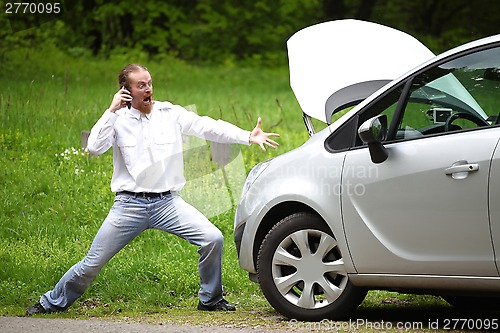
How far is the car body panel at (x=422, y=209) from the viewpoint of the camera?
18.8 ft

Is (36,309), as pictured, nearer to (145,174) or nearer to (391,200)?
(145,174)

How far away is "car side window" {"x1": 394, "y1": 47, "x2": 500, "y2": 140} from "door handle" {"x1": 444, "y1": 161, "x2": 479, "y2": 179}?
30cm

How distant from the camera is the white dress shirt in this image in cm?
700

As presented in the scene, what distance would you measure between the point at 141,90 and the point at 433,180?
2.19 metres

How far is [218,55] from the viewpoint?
82.9 feet

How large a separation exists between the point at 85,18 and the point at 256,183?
18.5 metres

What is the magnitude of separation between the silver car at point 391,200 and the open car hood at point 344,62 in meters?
0.12

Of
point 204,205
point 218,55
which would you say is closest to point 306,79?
point 204,205

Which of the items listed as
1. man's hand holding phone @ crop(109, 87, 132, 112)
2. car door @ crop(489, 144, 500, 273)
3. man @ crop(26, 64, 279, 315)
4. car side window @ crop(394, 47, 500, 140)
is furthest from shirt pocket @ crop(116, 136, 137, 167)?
car door @ crop(489, 144, 500, 273)

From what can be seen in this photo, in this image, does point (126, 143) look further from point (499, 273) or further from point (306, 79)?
point (499, 273)

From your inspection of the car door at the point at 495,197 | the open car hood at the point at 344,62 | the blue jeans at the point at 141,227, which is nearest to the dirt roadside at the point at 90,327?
the blue jeans at the point at 141,227

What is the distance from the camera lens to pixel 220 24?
25656 mm

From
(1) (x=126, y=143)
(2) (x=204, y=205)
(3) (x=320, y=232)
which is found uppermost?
(1) (x=126, y=143)
